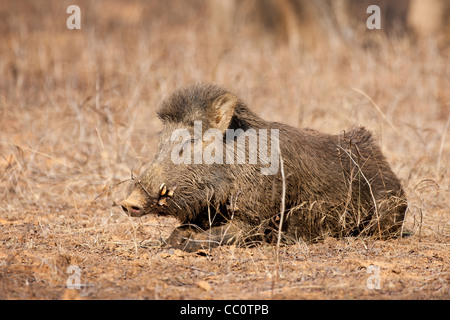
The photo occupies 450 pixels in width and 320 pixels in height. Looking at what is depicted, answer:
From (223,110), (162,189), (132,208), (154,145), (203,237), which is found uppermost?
(223,110)

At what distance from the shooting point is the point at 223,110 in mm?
4938

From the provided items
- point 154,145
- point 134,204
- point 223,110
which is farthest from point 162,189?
point 154,145

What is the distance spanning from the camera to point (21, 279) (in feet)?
13.1

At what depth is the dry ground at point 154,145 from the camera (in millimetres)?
4102

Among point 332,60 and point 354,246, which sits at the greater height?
point 332,60

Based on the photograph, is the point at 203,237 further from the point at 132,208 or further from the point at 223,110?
the point at 223,110

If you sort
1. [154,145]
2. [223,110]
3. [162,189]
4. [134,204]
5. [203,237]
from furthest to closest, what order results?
1. [154,145]
2. [223,110]
3. [203,237]
4. [162,189]
5. [134,204]

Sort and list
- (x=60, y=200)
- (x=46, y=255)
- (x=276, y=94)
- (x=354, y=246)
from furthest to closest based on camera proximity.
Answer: (x=276, y=94), (x=60, y=200), (x=354, y=246), (x=46, y=255)

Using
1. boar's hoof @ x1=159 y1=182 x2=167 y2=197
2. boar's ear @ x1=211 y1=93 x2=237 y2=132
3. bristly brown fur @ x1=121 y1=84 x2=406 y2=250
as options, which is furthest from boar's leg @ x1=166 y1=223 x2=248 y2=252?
boar's ear @ x1=211 y1=93 x2=237 y2=132

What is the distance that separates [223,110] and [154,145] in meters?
2.72

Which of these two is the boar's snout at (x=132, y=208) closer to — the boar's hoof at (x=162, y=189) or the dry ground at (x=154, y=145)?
the boar's hoof at (x=162, y=189)

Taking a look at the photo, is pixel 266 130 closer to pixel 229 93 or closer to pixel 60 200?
pixel 229 93

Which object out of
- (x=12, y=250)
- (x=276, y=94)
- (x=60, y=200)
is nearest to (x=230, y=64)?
(x=276, y=94)
